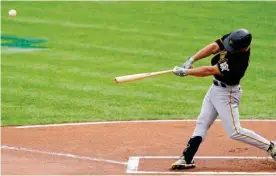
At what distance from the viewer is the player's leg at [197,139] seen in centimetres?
925

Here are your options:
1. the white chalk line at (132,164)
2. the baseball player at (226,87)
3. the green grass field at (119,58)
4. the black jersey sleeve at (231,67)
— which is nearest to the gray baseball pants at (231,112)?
the baseball player at (226,87)

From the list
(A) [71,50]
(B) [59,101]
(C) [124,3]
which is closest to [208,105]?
(B) [59,101]

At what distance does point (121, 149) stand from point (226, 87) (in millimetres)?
1906

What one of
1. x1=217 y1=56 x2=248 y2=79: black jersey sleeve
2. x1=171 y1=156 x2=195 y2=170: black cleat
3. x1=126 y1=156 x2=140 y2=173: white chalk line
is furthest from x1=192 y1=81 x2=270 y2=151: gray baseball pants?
x1=126 y1=156 x2=140 y2=173: white chalk line

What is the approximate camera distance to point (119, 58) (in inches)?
651

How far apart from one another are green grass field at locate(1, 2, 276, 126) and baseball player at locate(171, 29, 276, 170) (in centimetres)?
288

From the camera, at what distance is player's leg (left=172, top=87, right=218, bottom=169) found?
30.3ft

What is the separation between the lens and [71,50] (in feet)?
57.0

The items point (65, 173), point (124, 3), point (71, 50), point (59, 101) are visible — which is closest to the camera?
point (65, 173)

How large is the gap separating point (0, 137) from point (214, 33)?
9.58 m

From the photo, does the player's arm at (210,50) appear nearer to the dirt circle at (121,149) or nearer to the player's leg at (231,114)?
the player's leg at (231,114)

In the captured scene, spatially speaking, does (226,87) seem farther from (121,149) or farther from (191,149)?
(121,149)

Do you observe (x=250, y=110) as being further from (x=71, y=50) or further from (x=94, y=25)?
(x=94, y=25)

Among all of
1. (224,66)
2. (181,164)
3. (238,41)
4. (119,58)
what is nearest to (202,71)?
(224,66)
